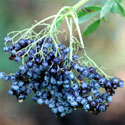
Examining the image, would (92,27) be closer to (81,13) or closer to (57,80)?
(81,13)

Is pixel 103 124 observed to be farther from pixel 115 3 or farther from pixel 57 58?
pixel 57 58

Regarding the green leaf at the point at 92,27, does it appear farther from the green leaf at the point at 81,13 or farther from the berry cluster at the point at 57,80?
the berry cluster at the point at 57,80

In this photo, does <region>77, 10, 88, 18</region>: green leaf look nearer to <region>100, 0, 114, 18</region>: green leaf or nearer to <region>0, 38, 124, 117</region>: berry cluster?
<region>100, 0, 114, 18</region>: green leaf

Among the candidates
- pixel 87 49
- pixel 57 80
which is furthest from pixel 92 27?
pixel 87 49

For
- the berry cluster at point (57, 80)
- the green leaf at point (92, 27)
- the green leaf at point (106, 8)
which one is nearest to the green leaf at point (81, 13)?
the green leaf at point (92, 27)

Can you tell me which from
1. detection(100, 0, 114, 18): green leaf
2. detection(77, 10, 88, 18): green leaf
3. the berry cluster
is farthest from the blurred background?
the berry cluster

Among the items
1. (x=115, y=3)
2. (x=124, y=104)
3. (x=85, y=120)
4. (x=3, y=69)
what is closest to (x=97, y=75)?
(x=115, y=3)

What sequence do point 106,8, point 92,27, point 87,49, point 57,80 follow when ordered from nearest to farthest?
point 57,80 → point 106,8 → point 92,27 → point 87,49
